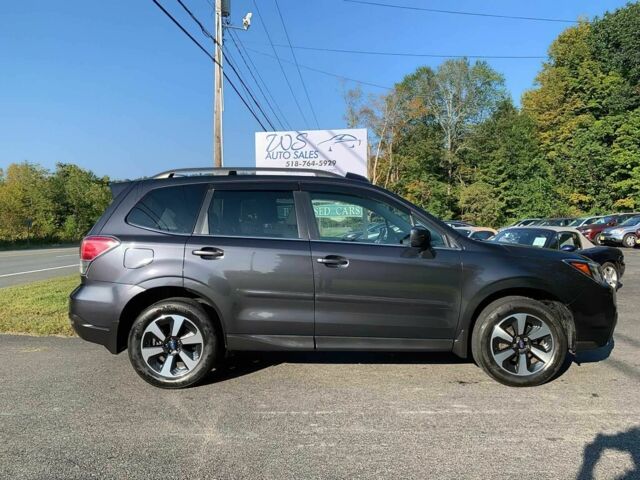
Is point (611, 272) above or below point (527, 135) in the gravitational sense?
below

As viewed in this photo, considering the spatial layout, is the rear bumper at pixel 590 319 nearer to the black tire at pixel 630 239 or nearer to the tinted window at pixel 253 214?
the tinted window at pixel 253 214

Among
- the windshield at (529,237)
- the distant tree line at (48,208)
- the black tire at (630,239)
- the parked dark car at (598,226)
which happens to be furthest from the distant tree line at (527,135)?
the windshield at (529,237)

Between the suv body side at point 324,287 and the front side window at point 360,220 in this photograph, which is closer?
the suv body side at point 324,287

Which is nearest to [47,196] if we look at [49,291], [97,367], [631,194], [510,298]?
[49,291]

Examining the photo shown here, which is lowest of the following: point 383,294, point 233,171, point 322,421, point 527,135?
point 322,421

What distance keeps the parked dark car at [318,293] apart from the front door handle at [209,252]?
0.01 meters

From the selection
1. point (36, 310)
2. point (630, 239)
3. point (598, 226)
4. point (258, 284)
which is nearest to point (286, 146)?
point (36, 310)

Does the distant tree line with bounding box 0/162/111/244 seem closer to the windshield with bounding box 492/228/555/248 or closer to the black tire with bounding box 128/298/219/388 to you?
the windshield with bounding box 492/228/555/248

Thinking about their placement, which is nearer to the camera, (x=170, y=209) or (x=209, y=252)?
(x=209, y=252)

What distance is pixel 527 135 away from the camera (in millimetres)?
46094

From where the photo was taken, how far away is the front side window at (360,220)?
452 centimetres

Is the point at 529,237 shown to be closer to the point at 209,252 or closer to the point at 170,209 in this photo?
the point at 209,252

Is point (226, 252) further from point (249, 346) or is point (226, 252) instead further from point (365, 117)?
point (365, 117)

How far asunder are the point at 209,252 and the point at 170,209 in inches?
25.0
